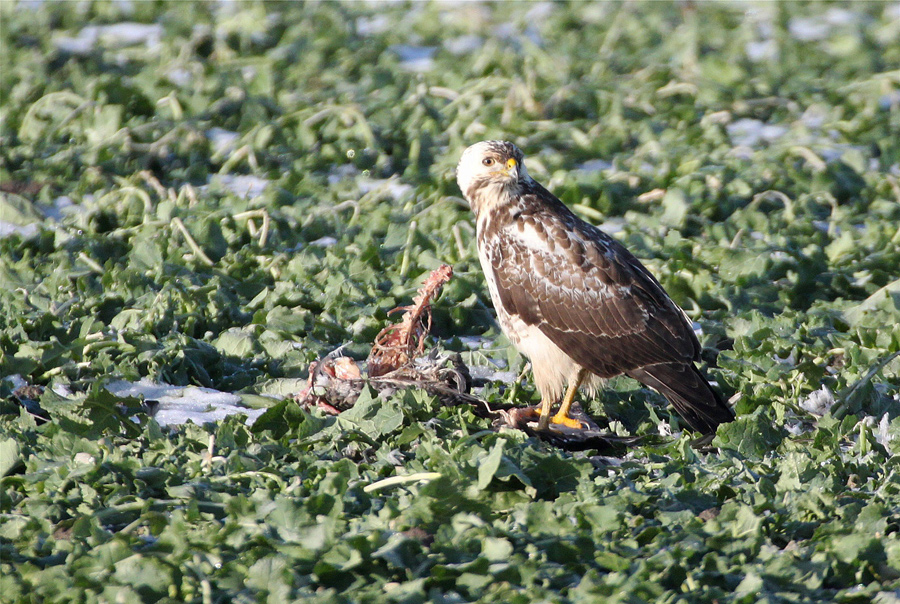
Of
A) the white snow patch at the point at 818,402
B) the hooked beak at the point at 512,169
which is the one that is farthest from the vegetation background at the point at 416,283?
the hooked beak at the point at 512,169

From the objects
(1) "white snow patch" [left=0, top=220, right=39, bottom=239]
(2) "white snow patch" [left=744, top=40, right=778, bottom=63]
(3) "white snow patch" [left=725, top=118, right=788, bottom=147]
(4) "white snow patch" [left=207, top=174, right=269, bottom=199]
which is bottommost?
(4) "white snow patch" [left=207, top=174, right=269, bottom=199]

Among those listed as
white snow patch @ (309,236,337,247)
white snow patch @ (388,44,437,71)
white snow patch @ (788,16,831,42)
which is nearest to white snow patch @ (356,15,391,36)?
white snow patch @ (388,44,437,71)

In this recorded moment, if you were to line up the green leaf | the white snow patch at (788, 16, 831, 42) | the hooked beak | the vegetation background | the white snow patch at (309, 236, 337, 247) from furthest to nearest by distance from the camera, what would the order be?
1. the white snow patch at (788, 16, 831, 42)
2. the white snow patch at (309, 236, 337, 247)
3. the hooked beak
4. the green leaf
5. the vegetation background

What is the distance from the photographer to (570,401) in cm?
531

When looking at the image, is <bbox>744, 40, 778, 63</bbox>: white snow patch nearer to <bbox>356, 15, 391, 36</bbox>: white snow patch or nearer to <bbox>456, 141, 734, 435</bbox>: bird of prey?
<bbox>356, 15, 391, 36</bbox>: white snow patch

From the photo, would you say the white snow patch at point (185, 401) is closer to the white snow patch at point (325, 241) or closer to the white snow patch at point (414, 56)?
the white snow patch at point (325, 241)

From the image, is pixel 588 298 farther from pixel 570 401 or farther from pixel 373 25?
pixel 373 25

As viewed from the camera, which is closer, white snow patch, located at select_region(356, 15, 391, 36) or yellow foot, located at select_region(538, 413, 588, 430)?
yellow foot, located at select_region(538, 413, 588, 430)

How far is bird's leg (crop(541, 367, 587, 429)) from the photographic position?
521cm

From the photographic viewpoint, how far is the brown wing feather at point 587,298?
5211 mm

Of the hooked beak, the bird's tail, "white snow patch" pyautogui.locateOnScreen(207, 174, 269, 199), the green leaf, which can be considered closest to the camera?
the green leaf

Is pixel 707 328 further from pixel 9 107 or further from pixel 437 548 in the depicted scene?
pixel 9 107

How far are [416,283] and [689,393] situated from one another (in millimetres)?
1999

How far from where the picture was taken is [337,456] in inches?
179
